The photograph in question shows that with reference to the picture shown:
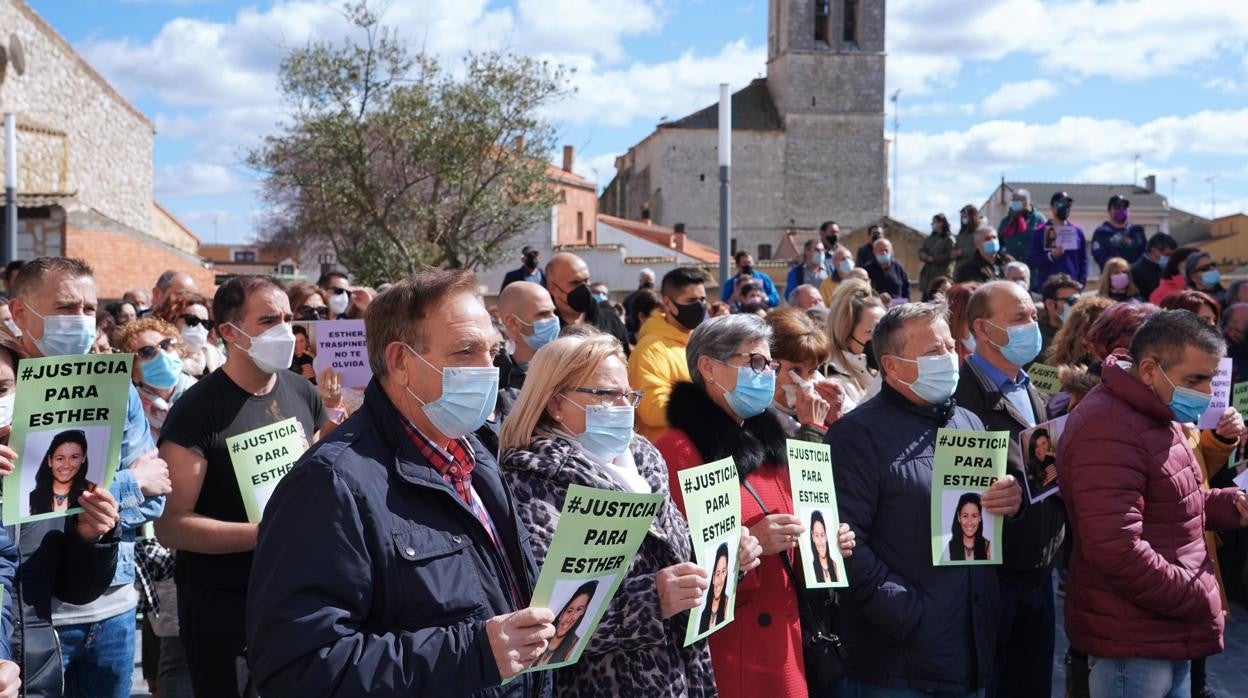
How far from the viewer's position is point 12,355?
371cm

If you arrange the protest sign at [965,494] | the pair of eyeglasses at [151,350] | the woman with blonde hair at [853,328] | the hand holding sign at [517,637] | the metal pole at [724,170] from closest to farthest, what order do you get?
1. the hand holding sign at [517,637]
2. the protest sign at [965,494]
3. the pair of eyeglasses at [151,350]
4. the woman with blonde hair at [853,328]
5. the metal pole at [724,170]

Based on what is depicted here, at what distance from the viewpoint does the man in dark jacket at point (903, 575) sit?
4168 millimetres

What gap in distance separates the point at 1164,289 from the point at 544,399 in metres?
8.90

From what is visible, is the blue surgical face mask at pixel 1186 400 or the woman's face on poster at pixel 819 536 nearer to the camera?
the woman's face on poster at pixel 819 536

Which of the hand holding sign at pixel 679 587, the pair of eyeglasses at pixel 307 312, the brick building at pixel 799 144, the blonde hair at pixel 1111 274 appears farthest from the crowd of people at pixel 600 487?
the brick building at pixel 799 144

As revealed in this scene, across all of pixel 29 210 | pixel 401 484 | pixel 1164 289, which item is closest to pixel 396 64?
pixel 29 210

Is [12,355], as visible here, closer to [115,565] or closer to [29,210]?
[115,565]

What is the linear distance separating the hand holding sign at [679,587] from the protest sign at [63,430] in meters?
1.77

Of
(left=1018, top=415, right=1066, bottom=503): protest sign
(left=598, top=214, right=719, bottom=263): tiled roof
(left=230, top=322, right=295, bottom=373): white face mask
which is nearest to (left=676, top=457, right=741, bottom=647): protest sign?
(left=1018, top=415, right=1066, bottom=503): protest sign

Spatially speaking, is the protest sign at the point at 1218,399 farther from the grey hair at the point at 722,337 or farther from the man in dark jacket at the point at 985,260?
the man in dark jacket at the point at 985,260

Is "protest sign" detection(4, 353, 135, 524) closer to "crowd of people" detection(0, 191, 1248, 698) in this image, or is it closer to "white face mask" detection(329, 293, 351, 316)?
"crowd of people" detection(0, 191, 1248, 698)

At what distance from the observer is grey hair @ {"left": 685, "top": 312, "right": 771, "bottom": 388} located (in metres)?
4.37

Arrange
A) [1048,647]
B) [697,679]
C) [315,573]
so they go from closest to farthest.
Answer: [315,573]
[697,679]
[1048,647]

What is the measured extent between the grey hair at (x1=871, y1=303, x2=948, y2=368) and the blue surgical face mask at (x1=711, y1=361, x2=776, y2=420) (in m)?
0.52
